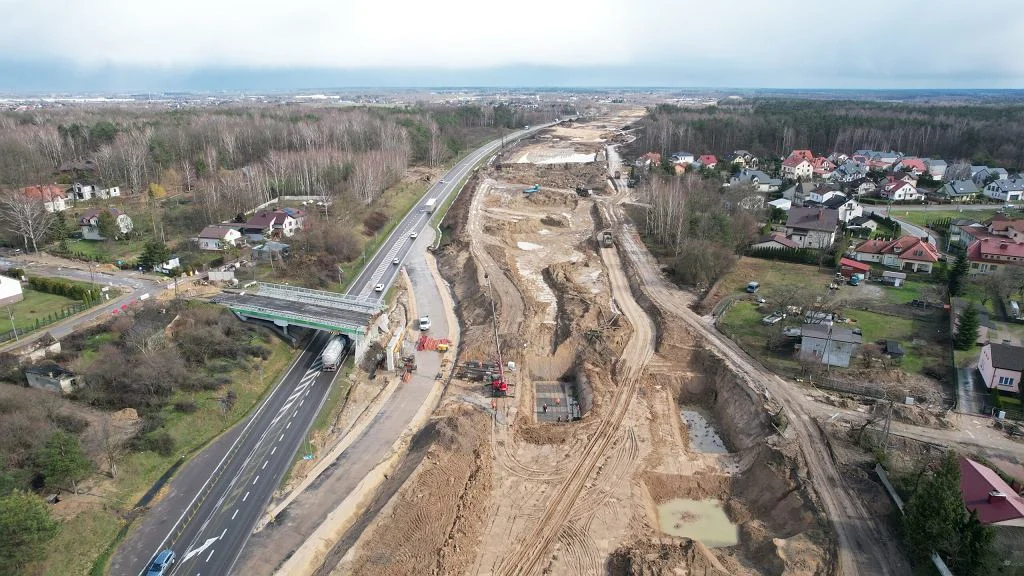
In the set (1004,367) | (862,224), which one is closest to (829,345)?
(1004,367)

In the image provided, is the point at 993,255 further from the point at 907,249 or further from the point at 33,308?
the point at 33,308

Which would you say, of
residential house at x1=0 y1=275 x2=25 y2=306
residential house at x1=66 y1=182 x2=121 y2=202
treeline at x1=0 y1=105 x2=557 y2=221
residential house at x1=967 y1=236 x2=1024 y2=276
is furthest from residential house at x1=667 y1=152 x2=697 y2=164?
residential house at x1=0 y1=275 x2=25 y2=306

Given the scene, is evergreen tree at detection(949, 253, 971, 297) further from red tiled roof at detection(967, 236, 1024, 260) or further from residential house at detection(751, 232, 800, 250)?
residential house at detection(751, 232, 800, 250)

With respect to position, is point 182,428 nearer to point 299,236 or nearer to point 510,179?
point 299,236

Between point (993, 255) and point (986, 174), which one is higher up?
point (986, 174)

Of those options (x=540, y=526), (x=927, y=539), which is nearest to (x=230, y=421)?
(x=540, y=526)

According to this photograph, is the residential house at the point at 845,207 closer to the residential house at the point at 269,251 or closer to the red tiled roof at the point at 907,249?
the red tiled roof at the point at 907,249
